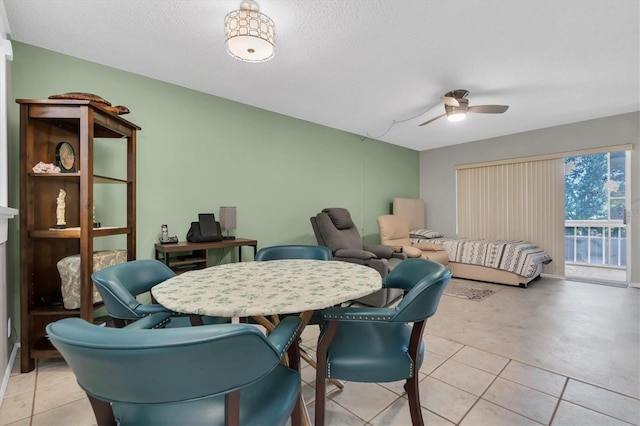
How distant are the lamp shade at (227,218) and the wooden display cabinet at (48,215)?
0.91 meters

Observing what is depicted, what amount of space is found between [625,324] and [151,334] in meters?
3.78

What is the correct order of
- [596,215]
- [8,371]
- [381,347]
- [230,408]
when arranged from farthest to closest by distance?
[596,215] < [8,371] < [381,347] < [230,408]

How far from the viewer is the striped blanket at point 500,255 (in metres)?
3.92

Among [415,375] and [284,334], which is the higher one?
[284,334]

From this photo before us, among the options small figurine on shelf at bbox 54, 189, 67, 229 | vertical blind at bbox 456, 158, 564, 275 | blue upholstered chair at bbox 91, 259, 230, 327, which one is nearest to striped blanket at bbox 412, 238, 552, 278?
vertical blind at bbox 456, 158, 564, 275

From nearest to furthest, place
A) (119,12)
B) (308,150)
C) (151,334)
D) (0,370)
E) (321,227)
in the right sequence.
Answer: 1. (151,334)
2. (0,370)
3. (119,12)
4. (321,227)
5. (308,150)

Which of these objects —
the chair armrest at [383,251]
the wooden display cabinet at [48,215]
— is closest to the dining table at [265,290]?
the wooden display cabinet at [48,215]

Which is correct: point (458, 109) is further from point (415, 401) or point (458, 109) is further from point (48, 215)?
point (48, 215)

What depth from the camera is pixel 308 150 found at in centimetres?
414

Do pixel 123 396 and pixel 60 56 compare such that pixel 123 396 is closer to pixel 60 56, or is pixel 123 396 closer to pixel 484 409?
pixel 484 409

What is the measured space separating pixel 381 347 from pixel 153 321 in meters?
1.01

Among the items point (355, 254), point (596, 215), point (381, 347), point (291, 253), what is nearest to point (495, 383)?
point (381, 347)

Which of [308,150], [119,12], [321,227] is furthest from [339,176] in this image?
[119,12]

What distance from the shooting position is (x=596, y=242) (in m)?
5.51
